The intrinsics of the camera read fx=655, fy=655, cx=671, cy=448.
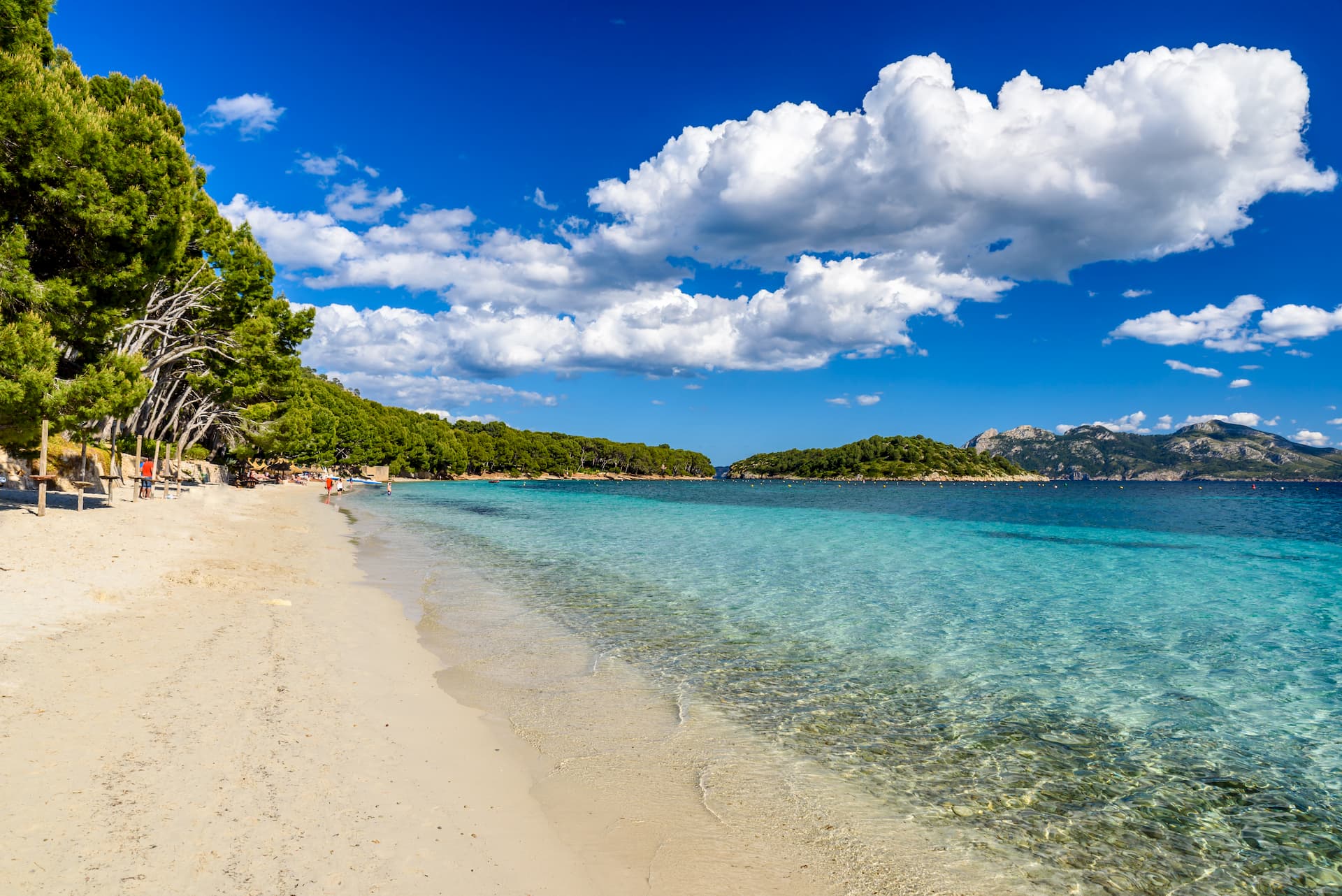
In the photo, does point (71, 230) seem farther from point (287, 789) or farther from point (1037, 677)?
point (1037, 677)

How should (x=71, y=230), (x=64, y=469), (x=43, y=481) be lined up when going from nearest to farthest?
(x=43, y=481) → (x=71, y=230) → (x=64, y=469)

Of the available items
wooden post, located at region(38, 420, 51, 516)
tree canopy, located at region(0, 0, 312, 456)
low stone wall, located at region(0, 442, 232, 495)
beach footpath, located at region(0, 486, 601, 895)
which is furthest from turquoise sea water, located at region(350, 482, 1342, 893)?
low stone wall, located at region(0, 442, 232, 495)

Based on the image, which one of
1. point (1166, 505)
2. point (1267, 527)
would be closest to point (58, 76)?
point (1267, 527)

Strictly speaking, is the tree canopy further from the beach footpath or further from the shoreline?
the shoreline

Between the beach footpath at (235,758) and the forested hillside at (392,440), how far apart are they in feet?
161

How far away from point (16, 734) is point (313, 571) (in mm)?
13917

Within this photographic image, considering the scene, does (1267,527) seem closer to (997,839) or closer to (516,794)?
(997,839)

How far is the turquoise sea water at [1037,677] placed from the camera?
21.7ft

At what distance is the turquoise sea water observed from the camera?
6.60 metres

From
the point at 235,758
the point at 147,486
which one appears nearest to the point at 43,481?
the point at 147,486

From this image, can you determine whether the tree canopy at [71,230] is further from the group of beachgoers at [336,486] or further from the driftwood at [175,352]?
the group of beachgoers at [336,486]

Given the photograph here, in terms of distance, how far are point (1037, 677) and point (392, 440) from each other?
133052 mm

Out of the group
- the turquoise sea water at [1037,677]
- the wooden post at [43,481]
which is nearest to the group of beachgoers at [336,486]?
the turquoise sea water at [1037,677]

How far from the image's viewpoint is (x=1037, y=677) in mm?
11719
